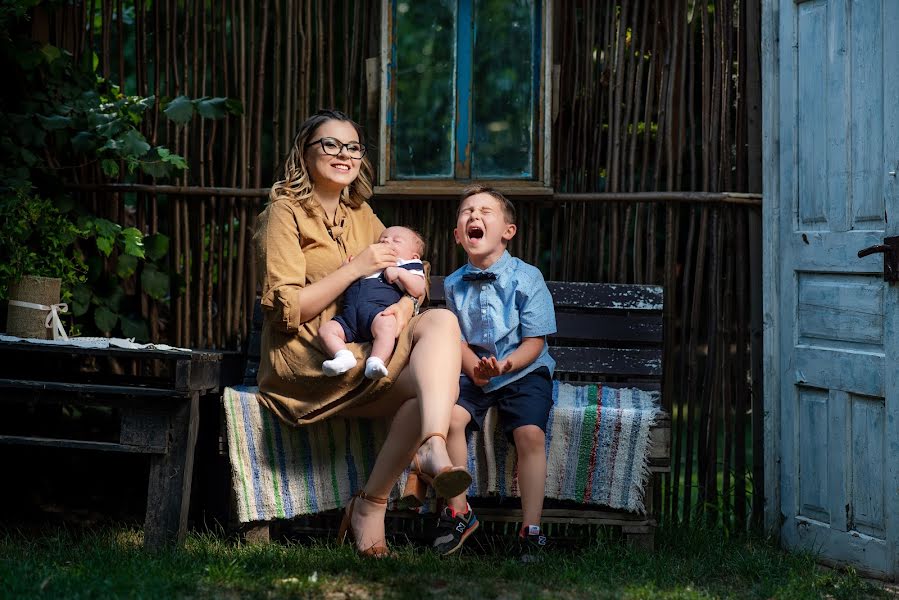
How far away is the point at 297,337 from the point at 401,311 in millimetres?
409

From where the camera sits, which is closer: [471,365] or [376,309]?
[376,309]

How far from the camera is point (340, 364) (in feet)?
11.3

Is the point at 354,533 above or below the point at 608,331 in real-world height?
below

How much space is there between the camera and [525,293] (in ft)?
12.6

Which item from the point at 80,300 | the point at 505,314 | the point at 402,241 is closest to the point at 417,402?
the point at 505,314

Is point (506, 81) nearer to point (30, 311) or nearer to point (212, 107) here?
point (212, 107)

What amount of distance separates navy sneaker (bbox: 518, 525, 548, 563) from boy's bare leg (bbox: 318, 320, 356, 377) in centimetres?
88

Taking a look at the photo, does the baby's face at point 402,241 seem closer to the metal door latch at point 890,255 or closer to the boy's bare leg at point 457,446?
the boy's bare leg at point 457,446

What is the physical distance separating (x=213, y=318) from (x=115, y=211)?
726 mm

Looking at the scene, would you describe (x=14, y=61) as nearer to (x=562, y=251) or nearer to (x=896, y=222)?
(x=562, y=251)

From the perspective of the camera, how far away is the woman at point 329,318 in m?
3.43

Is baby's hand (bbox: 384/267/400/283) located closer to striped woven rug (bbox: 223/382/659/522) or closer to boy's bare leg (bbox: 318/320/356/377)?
boy's bare leg (bbox: 318/320/356/377)

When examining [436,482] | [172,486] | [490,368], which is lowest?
[172,486]

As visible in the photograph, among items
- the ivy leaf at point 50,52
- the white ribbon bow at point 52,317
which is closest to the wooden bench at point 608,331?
the white ribbon bow at point 52,317
